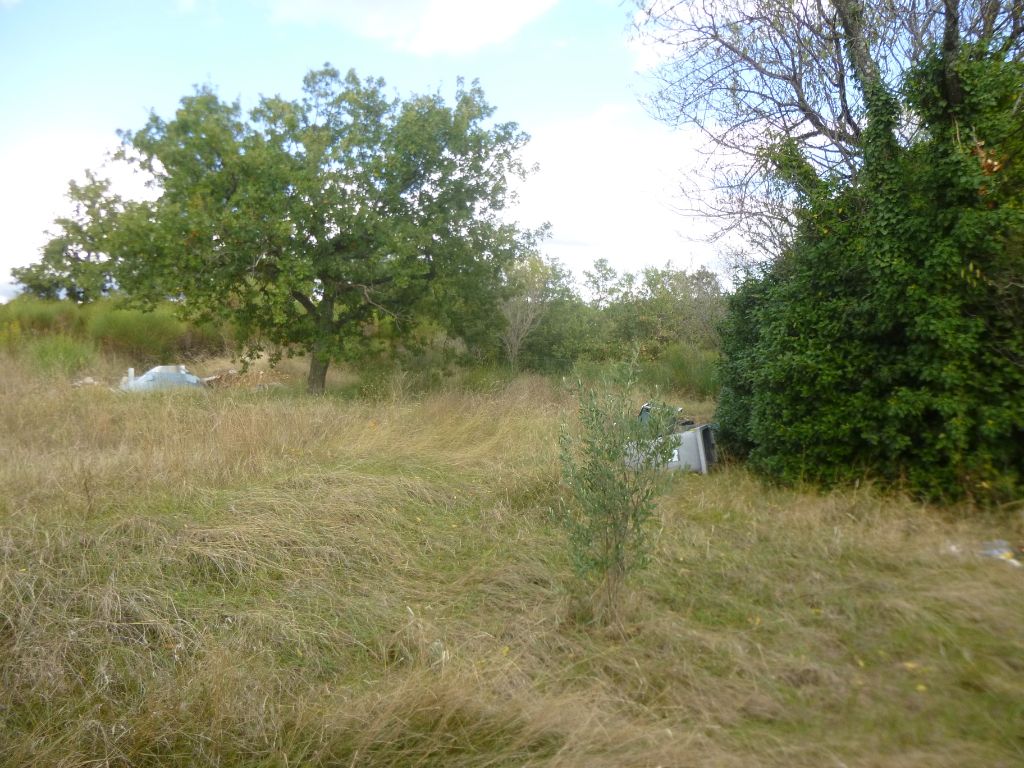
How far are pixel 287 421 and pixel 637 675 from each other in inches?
262

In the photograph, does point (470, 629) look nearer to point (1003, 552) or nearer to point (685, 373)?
point (1003, 552)

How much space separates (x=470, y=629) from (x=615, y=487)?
113 cm

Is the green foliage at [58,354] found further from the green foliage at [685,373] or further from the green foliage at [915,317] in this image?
the green foliage at [915,317]

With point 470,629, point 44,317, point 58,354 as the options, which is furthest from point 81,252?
point 470,629

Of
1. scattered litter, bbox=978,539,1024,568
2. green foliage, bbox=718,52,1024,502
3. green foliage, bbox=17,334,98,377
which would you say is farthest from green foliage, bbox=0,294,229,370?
scattered litter, bbox=978,539,1024,568

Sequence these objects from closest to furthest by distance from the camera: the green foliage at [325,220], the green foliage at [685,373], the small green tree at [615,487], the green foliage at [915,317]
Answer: the small green tree at [615,487]
the green foliage at [915,317]
the green foliage at [325,220]
the green foliage at [685,373]

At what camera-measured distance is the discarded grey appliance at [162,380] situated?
13.4 m

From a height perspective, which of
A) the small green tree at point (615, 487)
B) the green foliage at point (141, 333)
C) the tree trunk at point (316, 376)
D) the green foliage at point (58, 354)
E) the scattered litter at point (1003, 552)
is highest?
the green foliage at point (141, 333)

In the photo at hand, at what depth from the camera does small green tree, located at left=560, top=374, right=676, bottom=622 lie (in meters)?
4.29

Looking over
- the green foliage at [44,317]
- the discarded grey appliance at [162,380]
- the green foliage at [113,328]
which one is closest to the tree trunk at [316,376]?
the discarded grey appliance at [162,380]

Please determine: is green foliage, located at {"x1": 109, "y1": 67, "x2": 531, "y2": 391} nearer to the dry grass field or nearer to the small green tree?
the dry grass field

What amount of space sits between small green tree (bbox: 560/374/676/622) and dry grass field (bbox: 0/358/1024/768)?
207mm

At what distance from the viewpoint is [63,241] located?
926 inches

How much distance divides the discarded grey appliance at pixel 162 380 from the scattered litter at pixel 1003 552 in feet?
38.4
